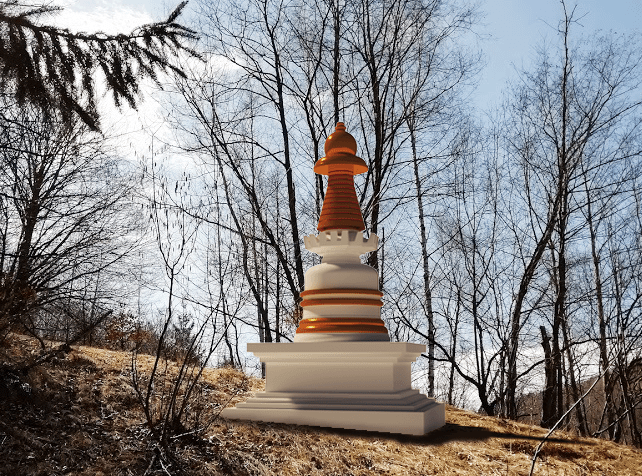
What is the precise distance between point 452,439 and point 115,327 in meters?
8.73

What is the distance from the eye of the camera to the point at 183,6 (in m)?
5.07

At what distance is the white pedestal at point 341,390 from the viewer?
6.81 m

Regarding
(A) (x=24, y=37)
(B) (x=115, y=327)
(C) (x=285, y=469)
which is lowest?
(C) (x=285, y=469)

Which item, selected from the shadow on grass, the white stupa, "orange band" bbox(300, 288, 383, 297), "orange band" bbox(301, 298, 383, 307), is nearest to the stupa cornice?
the white stupa

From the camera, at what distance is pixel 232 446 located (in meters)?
5.80

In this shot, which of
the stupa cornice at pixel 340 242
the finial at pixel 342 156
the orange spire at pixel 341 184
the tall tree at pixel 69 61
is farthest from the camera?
the finial at pixel 342 156

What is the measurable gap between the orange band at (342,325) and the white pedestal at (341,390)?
442 mm

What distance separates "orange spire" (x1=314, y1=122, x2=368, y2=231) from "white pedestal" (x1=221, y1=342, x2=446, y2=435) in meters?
1.92

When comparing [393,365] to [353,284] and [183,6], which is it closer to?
[353,284]

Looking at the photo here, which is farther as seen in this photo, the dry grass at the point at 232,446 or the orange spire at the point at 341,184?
the orange spire at the point at 341,184

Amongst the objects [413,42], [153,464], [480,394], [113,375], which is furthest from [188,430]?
[413,42]

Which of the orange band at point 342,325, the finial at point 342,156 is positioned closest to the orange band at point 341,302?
the orange band at point 342,325

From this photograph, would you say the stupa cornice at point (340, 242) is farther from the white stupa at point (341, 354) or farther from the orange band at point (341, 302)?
the orange band at point (341, 302)

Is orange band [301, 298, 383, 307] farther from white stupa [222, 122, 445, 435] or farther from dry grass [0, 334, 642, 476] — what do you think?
dry grass [0, 334, 642, 476]
